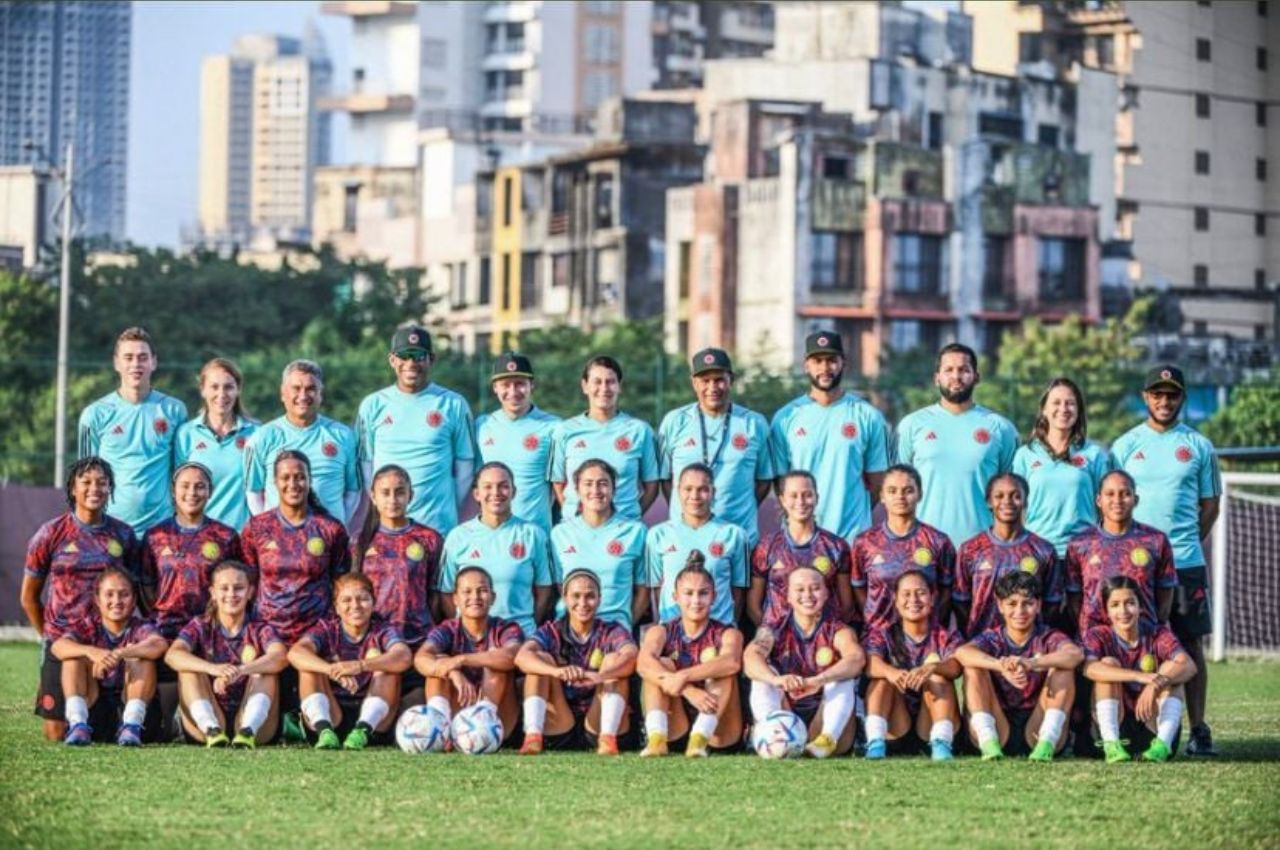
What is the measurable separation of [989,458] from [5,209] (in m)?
48.1

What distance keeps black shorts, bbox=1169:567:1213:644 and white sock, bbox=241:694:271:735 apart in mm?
4367

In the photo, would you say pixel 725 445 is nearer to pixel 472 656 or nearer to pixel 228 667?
pixel 472 656

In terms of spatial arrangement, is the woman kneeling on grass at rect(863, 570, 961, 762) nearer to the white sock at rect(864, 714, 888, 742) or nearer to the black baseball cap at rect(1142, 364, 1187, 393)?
the white sock at rect(864, 714, 888, 742)

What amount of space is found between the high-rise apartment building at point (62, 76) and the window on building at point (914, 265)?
18.0 m

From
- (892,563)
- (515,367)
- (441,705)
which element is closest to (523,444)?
(515,367)

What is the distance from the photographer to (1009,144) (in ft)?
215

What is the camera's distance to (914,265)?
6506 cm

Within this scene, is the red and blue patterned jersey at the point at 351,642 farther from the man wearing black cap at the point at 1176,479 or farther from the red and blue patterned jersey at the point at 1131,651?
the man wearing black cap at the point at 1176,479

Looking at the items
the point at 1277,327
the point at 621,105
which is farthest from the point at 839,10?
the point at 1277,327

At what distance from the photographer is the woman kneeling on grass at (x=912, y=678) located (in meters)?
13.0

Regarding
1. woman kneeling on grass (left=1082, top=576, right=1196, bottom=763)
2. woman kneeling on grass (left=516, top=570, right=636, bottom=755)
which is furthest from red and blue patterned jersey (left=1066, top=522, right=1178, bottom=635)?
woman kneeling on grass (left=516, top=570, right=636, bottom=755)

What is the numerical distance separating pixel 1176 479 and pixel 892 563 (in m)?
1.65

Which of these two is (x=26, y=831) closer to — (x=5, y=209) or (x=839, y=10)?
(x=5, y=209)

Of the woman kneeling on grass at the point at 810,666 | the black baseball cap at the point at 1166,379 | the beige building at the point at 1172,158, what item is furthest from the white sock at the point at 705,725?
the beige building at the point at 1172,158
